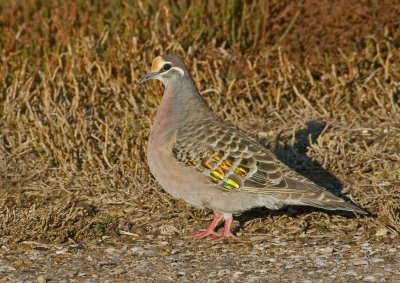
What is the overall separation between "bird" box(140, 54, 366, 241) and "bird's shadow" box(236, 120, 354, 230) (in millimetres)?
417

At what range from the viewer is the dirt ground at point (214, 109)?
629 cm

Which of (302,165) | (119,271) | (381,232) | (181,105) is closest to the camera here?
(119,271)

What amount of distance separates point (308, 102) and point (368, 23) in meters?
1.31

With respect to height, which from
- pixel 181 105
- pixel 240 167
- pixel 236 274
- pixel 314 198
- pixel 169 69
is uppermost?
pixel 169 69

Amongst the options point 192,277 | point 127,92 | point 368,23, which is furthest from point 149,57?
point 192,277

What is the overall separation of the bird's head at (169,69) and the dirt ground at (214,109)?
77 centimetres

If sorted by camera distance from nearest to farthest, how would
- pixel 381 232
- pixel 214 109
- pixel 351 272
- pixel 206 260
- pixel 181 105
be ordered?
pixel 351 272
pixel 206 260
pixel 381 232
pixel 181 105
pixel 214 109

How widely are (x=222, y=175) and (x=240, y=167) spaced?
144mm

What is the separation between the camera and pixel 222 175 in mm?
6641

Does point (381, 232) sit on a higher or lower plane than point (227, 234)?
higher

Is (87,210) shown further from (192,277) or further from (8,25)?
(8,25)

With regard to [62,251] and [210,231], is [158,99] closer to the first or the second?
[210,231]

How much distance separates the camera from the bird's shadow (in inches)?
283

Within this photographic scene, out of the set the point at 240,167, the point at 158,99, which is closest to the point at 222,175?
the point at 240,167
